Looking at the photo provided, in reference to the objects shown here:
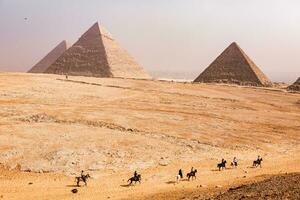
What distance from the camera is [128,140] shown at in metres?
37.2

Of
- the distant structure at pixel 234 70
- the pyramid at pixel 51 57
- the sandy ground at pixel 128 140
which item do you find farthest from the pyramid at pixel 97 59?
Result: the sandy ground at pixel 128 140

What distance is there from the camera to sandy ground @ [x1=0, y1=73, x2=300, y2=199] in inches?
1054

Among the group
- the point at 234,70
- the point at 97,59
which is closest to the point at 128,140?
the point at 234,70

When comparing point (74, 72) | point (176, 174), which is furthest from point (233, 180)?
point (74, 72)

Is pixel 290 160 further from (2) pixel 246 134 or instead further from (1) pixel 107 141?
(1) pixel 107 141

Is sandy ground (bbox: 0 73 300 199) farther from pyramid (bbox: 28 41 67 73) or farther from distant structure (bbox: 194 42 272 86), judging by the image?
pyramid (bbox: 28 41 67 73)

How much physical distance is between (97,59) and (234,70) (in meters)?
33.2

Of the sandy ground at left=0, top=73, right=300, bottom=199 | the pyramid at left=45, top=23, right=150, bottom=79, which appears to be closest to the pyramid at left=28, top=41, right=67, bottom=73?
the pyramid at left=45, top=23, right=150, bottom=79

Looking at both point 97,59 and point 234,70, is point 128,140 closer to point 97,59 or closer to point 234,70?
point 234,70

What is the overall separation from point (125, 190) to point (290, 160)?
46.8 ft

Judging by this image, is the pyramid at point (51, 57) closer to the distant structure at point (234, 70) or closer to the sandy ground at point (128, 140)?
the distant structure at point (234, 70)

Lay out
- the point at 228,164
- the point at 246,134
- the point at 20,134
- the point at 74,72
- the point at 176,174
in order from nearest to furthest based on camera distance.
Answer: the point at 176,174 → the point at 228,164 → the point at 20,134 → the point at 246,134 → the point at 74,72

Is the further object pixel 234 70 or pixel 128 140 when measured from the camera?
pixel 234 70

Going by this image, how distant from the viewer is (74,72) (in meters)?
118
